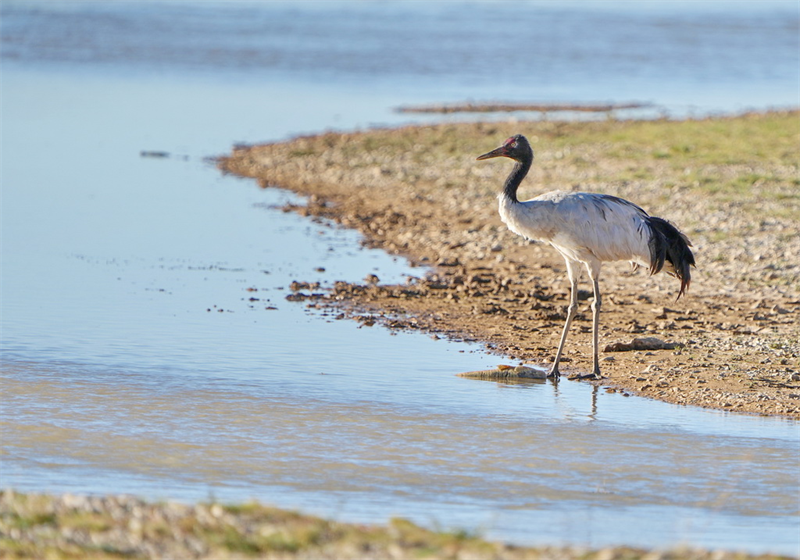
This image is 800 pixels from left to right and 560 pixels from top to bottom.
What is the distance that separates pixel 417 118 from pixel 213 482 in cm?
2187

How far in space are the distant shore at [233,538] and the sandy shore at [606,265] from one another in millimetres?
4170

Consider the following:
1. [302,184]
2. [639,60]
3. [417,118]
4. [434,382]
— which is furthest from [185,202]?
[639,60]

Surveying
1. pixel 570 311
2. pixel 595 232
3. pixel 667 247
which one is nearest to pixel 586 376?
pixel 570 311

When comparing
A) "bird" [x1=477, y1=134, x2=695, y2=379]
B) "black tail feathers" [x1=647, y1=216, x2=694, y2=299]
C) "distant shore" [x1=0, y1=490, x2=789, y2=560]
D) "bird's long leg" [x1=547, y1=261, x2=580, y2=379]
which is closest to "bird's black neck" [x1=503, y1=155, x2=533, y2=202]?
"bird" [x1=477, y1=134, x2=695, y2=379]

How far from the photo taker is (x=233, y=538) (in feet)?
17.1

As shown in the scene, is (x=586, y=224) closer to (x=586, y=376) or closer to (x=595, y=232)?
(x=595, y=232)

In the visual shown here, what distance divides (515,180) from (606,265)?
3.52m

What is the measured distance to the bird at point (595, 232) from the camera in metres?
10.1

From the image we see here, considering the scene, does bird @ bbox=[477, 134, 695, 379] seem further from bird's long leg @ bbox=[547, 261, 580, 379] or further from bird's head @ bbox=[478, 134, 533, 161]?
bird's head @ bbox=[478, 134, 533, 161]

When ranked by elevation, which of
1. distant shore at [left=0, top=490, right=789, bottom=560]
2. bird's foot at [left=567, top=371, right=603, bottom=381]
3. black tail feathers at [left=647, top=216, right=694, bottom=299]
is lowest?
distant shore at [left=0, top=490, right=789, bottom=560]

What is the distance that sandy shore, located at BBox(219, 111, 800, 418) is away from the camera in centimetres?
1023

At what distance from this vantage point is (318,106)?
100 feet

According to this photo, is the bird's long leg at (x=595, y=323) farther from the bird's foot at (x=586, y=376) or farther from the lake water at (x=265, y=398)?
the lake water at (x=265, y=398)

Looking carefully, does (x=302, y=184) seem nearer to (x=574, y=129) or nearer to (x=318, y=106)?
(x=574, y=129)
